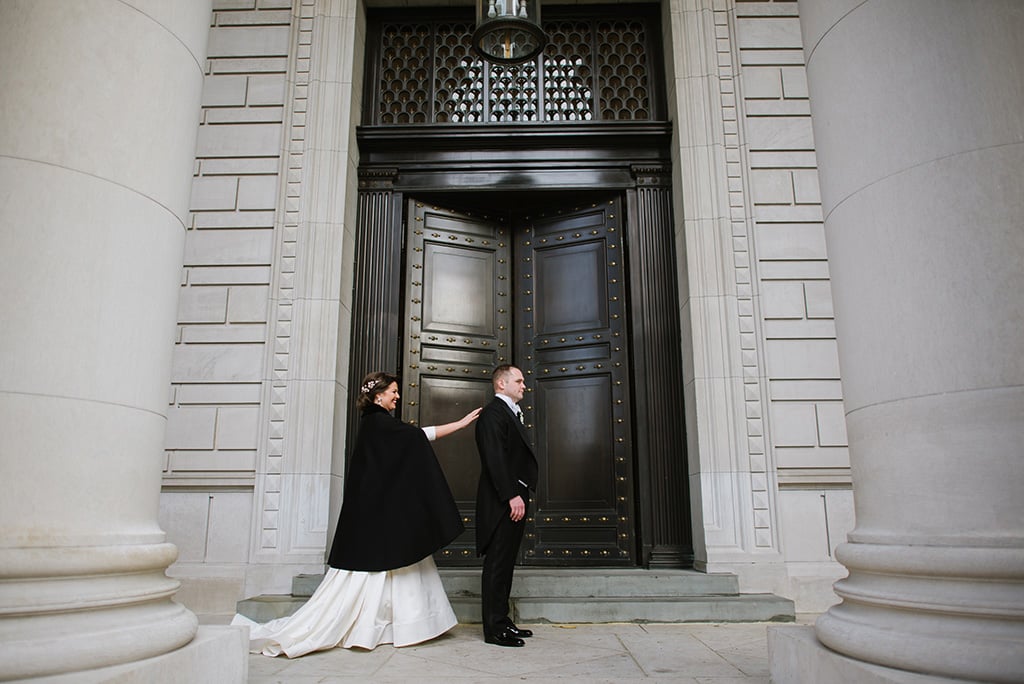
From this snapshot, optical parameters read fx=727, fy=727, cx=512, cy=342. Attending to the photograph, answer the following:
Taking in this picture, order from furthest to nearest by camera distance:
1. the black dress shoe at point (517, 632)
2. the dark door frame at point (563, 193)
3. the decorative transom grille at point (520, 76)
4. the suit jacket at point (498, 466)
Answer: the decorative transom grille at point (520, 76), the dark door frame at point (563, 193), the suit jacket at point (498, 466), the black dress shoe at point (517, 632)

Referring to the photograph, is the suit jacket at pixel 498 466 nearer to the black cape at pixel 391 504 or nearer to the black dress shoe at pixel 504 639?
the black cape at pixel 391 504

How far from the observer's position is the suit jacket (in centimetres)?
518

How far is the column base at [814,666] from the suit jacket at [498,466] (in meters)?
2.11

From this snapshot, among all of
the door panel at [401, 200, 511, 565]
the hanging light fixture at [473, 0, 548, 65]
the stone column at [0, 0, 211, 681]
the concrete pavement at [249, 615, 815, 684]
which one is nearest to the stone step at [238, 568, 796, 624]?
the concrete pavement at [249, 615, 815, 684]

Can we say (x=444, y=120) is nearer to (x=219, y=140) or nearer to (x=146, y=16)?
(x=219, y=140)

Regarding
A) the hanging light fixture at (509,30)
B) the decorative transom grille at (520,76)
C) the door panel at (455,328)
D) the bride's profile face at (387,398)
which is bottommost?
the bride's profile face at (387,398)

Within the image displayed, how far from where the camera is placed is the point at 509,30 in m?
5.93

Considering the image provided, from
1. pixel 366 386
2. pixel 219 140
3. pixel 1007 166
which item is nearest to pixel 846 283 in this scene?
pixel 1007 166

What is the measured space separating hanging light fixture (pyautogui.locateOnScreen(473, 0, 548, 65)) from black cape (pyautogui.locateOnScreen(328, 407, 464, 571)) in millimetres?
3149

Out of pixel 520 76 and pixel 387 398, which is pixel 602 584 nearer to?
pixel 387 398

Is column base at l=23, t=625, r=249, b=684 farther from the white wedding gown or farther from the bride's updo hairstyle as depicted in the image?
the bride's updo hairstyle

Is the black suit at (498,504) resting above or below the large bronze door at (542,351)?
below

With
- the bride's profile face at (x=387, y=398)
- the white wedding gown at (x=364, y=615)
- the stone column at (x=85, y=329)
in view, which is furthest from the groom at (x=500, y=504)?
the stone column at (x=85, y=329)

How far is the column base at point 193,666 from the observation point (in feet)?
8.14
